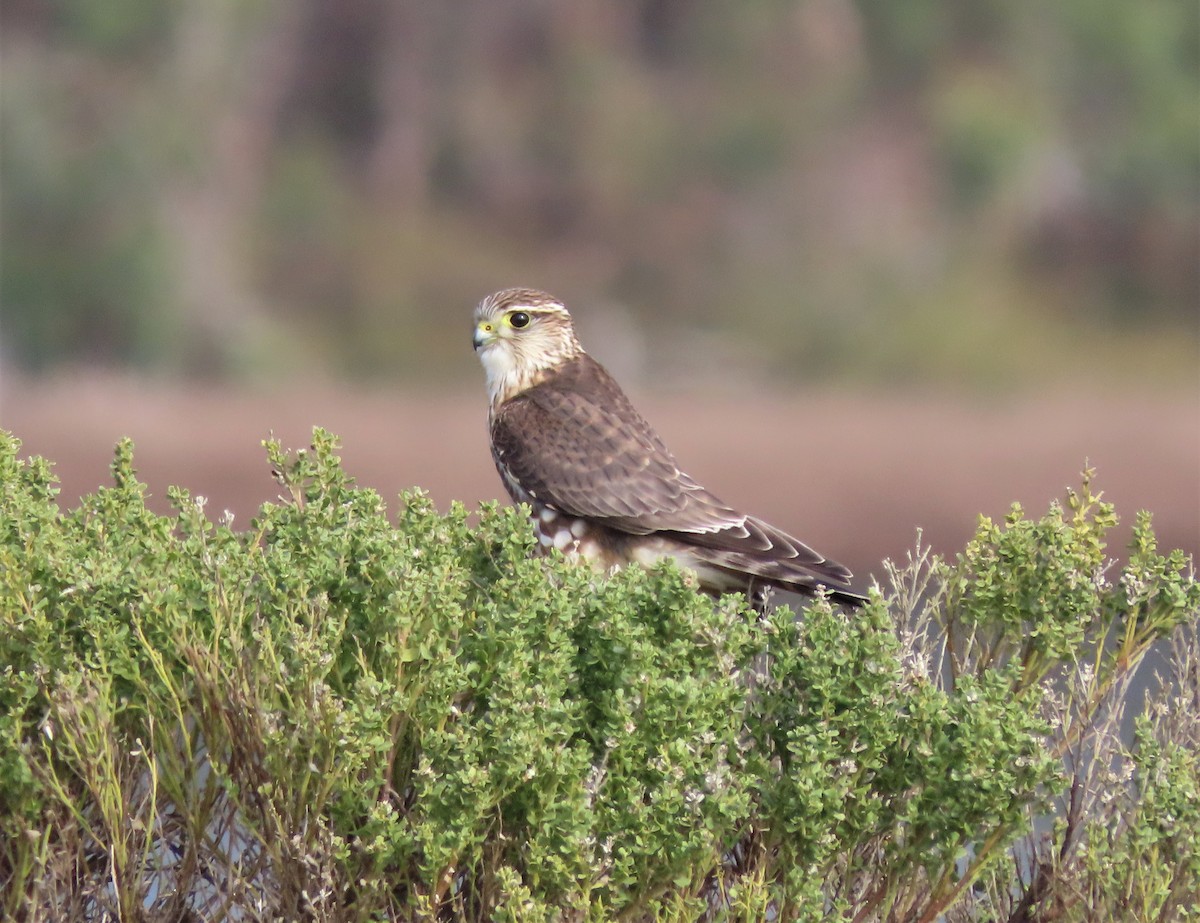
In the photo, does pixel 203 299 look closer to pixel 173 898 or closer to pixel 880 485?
pixel 880 485

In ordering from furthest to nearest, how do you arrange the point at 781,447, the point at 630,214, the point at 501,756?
the point at 630,214, the point at 781,447, the point at 501,756

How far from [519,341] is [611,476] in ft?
2.48

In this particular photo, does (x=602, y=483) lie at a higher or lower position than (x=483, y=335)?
lower

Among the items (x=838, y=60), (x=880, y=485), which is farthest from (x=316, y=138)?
(x=880, y=485)

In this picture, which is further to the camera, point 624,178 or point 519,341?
point 624,178

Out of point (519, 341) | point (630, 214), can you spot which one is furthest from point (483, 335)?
point (630, 214)

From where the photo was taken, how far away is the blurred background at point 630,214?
57.0 feet

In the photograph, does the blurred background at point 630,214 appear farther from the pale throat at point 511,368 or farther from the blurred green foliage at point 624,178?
the pale throat at point 511,368

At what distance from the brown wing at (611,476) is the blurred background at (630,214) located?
33.5 ft

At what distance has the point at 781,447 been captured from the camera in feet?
50.7

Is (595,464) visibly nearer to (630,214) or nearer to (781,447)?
(781,447)

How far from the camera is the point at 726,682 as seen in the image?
3066 millimetres

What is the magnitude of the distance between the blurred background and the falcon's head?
9.88 metres

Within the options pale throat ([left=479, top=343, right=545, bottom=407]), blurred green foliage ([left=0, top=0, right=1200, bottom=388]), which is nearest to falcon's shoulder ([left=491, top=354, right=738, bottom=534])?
pale throat ([left=479, top=343, right=545, bottom=407])
